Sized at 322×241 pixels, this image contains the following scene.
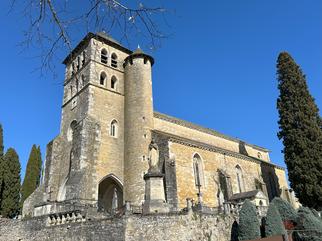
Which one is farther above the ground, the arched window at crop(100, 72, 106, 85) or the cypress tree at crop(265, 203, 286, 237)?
the arched window at crop(100, 72, 106, 85)

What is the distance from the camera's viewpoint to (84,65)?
26828mm

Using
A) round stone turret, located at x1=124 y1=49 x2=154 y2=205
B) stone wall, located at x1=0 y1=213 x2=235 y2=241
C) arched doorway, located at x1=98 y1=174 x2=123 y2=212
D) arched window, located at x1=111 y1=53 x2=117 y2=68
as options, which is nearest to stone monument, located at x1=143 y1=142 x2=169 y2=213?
stone wall, located at x1=0 y1=213 x2=235 y2=241

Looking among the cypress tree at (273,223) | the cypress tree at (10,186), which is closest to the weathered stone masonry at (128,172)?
the cypress tree at (10,186)

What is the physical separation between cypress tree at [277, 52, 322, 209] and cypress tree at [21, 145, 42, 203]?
2615 cm

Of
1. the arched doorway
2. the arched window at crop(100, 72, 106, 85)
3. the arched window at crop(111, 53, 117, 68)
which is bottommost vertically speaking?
the arched doorway

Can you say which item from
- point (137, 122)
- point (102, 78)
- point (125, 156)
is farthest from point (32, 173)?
point (137, 122)

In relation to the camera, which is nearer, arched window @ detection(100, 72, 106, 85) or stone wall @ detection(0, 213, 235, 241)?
stone wall @ detection(0, 213, 235, 241)

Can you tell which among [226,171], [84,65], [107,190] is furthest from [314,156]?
[84,65]

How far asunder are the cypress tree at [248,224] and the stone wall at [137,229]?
1574mm

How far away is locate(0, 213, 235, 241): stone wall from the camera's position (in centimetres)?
1287

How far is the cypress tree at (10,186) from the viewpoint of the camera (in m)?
23.9

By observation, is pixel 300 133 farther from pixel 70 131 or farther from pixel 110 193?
pixel 70 131

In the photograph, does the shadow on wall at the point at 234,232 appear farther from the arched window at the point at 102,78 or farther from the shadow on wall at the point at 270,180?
the arched window at the point at 102,78

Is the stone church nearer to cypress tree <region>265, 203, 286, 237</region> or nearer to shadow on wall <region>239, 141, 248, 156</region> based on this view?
shadow on wall <region>239, 141, 248, 156</region>
